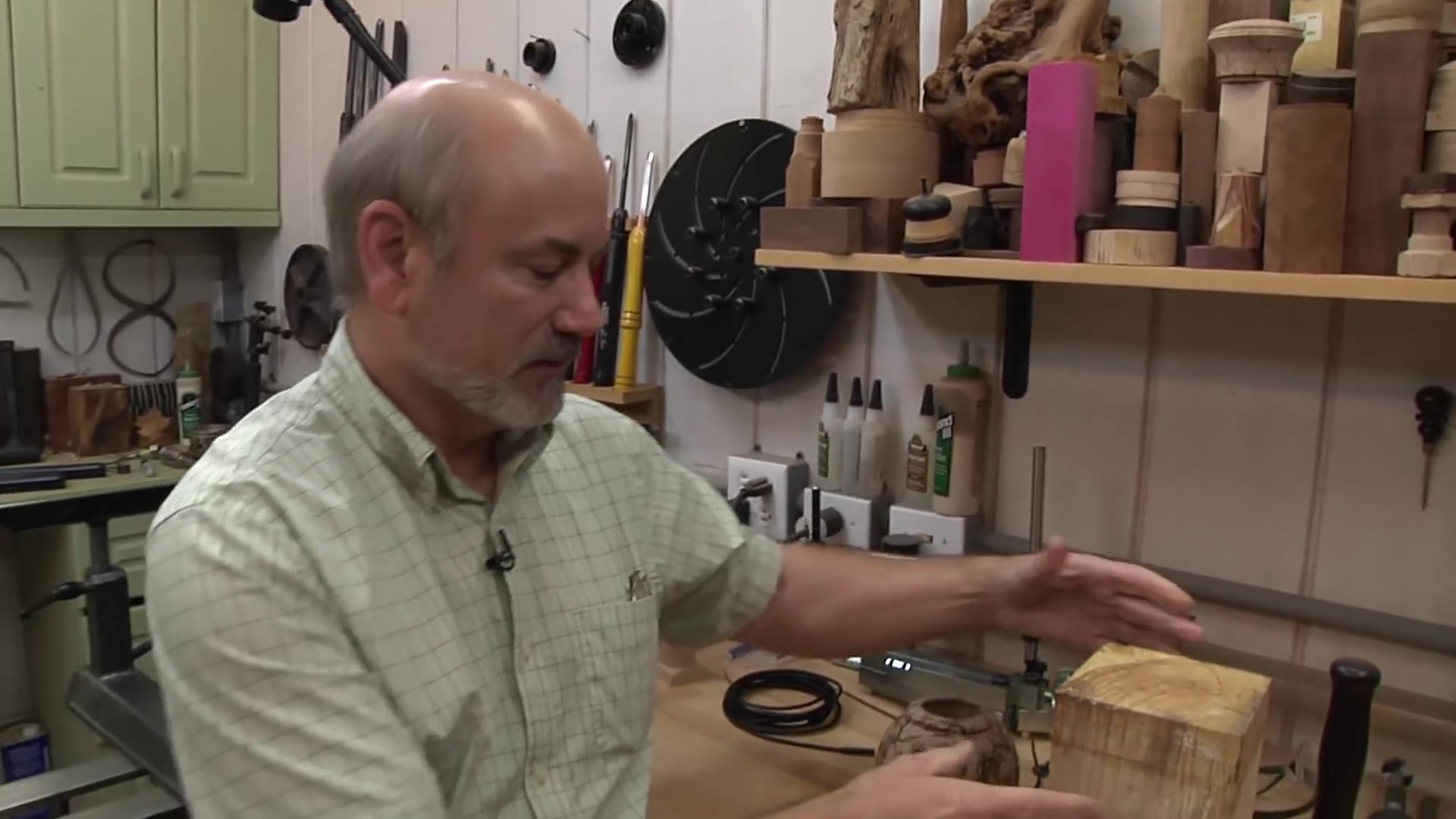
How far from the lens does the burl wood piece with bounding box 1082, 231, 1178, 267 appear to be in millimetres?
1188

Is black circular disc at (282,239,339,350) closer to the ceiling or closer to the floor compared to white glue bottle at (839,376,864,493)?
closer to the ceiling

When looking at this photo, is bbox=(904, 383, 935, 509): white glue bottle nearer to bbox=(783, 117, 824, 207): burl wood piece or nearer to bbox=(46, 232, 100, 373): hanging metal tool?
bbox=(783, 117, 824, 207): burl wood piece

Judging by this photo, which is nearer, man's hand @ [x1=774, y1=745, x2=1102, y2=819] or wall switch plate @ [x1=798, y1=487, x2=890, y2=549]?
man's hand @ [x1=774, y1=745, x2=1102, y2=819]

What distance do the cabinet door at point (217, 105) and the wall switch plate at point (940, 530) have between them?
1.94 m

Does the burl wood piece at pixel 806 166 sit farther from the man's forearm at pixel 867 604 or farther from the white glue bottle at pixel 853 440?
the man's forearm at pixel 867 604

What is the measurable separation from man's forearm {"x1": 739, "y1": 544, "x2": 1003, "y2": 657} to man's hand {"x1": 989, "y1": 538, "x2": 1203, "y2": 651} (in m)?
0.03

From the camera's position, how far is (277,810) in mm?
842

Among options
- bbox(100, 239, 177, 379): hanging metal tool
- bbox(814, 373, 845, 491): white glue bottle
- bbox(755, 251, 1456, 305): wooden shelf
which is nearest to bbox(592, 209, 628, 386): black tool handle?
bbox(814, 373, 845, 491): white glue bottle

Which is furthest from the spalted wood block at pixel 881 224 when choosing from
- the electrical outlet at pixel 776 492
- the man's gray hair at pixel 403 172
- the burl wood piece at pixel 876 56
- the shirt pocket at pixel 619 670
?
the man's gray hair at pixel 403 172

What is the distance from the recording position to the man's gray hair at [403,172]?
0.94 metres

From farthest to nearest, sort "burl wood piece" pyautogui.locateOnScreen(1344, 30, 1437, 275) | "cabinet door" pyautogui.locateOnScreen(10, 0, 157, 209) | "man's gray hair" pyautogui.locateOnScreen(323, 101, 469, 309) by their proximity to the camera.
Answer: "cabinet door" pyautogui.locateOnScreen(10, 0, 157, 209), "burl wood piece" pyautogui.locateOnScreen(1344, 30, 1437, 275), "man's gray hair" pyautogui.locateOnScreen(323, 101, 469, 309)

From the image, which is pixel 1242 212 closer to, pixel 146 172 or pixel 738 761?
pixel 738 761

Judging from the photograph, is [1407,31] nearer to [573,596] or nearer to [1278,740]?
[1278,740]

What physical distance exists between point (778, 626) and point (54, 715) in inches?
85.0
